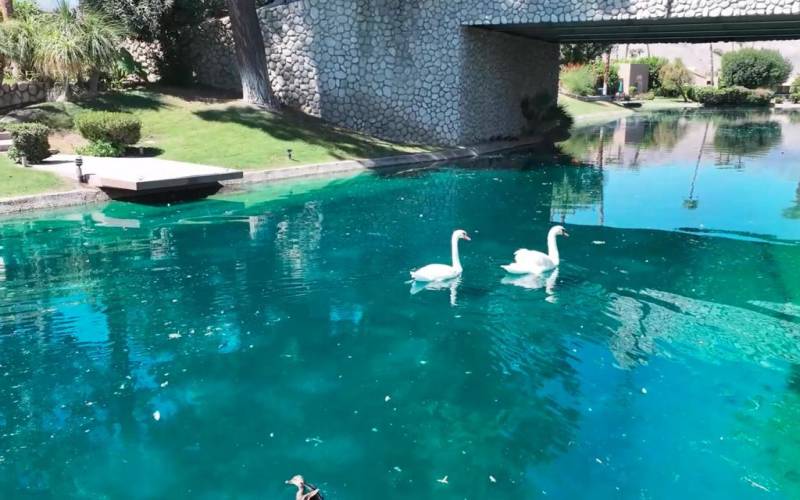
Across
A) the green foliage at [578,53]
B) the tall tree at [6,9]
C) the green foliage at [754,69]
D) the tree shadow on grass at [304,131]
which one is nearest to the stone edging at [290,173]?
the tree shadow on grass at [304,131]

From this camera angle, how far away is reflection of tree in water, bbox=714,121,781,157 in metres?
25.7

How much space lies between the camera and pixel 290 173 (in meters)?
18.1

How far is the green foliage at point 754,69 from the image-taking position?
55.6 meters

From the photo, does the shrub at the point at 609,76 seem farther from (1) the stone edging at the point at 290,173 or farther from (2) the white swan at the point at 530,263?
(2) the white swan at the point at 530,263

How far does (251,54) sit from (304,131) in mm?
3463

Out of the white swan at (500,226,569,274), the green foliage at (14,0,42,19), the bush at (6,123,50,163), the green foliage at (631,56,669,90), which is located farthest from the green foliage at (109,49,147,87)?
the green foliage at (631,56,669,90)

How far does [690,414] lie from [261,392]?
163 inches

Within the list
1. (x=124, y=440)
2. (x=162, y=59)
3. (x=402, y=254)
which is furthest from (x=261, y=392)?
(x=162, y=59)

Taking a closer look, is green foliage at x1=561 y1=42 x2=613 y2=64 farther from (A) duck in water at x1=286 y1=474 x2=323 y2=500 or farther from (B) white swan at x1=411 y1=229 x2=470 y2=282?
(A) duck in water at x1=286 y1=474 x2=323 y2=500

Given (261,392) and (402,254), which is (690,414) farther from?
(402,254)

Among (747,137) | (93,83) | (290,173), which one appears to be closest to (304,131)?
(290,173)

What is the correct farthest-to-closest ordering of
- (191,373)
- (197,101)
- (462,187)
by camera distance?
(197,101) < (462,187) < (191,373)

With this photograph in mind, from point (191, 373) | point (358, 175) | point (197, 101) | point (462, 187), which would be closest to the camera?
point (191, 373)

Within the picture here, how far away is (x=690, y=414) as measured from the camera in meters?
6.27
